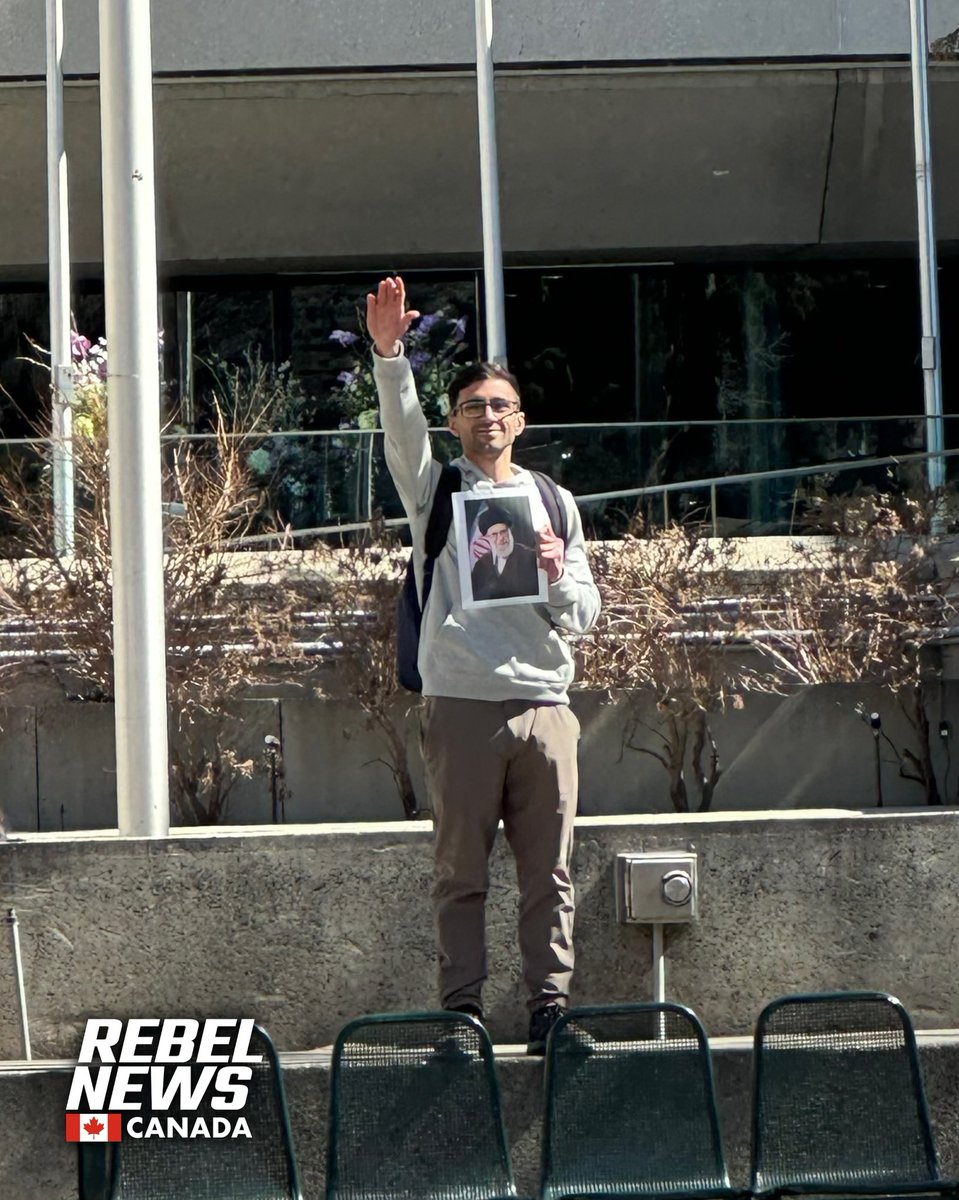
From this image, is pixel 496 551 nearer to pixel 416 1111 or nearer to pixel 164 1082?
pixel 416 1111

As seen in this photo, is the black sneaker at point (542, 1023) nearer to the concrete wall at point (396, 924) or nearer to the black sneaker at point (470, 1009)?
the black sneaker at point (470, 1009)

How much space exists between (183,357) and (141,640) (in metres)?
14.2

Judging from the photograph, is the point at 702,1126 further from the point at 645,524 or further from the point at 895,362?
the point at 895,362

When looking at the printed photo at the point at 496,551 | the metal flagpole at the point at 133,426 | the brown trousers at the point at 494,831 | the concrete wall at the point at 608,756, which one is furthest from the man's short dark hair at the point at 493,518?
the concrete wall at the point at 608,756

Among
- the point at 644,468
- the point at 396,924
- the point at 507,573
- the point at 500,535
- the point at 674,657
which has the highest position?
the point at 644,468

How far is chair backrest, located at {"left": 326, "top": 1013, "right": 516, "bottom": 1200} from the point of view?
479cm

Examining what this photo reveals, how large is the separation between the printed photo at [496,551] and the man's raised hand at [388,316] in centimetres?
49

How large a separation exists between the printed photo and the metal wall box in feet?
3.57

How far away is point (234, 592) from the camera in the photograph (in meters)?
8.80

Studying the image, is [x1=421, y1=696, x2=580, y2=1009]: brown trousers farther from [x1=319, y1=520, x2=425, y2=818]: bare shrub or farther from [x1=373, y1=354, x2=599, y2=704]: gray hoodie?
[x1=319, y1=520, x2=425, y2=818]: bare shrub

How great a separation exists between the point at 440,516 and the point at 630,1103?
1789 millimetres

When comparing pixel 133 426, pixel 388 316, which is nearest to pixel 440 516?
pixel 388 316

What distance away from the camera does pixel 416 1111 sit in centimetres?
486

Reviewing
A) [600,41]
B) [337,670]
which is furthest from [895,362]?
[337,670]
